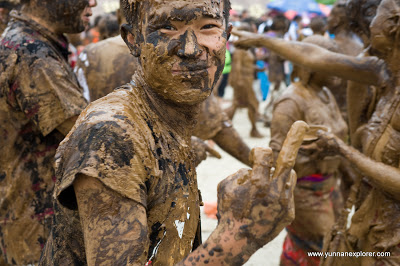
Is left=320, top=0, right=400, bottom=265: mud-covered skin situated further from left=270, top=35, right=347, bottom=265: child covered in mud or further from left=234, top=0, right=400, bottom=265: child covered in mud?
left=270, top=35, right=347, bottom=265: child covered in mud

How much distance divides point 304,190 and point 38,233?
2347mm

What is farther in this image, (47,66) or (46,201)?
(46,201)

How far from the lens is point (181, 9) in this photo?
5.10ft

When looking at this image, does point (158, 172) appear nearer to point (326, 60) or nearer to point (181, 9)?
point (181, 9)

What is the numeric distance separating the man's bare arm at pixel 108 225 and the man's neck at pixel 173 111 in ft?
1.63

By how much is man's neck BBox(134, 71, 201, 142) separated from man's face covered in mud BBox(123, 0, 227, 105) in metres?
0.04

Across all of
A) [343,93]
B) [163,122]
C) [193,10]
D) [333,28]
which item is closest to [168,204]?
[163,122]

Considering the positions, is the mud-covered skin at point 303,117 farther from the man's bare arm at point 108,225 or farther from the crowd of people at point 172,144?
the man's bare arm at point 108,225

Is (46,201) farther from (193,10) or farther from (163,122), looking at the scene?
(193,10)

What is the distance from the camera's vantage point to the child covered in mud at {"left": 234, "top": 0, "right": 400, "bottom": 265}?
2598mm

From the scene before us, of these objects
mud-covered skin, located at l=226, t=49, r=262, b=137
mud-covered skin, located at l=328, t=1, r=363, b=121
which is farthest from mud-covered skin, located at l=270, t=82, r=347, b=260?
mud-covered skin, located at l=226, t=49, r=262, b=137

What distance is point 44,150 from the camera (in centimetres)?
277

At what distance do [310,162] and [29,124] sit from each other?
238 centimetres

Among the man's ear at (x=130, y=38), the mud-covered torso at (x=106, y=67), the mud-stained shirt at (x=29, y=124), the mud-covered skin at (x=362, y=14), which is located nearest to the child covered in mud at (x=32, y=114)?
the mud-stained shirt at (x=29, y=124)
